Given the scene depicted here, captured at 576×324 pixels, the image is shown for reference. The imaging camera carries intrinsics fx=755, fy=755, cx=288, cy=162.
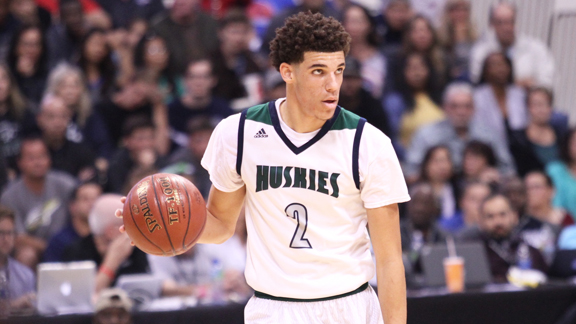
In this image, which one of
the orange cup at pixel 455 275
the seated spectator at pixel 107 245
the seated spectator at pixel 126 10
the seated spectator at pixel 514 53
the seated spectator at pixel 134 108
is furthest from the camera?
the seated spectator at pixel 514 53

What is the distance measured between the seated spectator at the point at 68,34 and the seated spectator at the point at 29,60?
0.32 metres

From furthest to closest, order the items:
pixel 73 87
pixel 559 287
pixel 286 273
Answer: pixel 73 87 < pixel 559 287 < pixel 286 273

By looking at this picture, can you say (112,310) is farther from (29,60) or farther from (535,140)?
(535,140)

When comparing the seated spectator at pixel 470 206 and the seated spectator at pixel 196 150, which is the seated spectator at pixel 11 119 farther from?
the seated spectator at pixel 470 206

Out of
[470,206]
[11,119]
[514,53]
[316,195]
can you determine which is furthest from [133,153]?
[514,53]

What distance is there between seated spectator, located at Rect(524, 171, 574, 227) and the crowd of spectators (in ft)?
0.05

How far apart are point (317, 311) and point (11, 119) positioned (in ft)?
16.3

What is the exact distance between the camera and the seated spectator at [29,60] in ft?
24.8

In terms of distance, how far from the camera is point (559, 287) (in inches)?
240

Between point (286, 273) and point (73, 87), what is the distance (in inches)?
193

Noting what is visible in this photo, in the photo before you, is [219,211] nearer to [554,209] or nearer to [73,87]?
[73,87]

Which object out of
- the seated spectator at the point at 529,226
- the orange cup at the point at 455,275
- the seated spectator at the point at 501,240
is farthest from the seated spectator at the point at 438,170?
the orange cup at the point at 455,275

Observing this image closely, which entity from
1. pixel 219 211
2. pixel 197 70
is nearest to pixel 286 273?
pixel 219 211

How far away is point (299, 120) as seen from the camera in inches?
124
